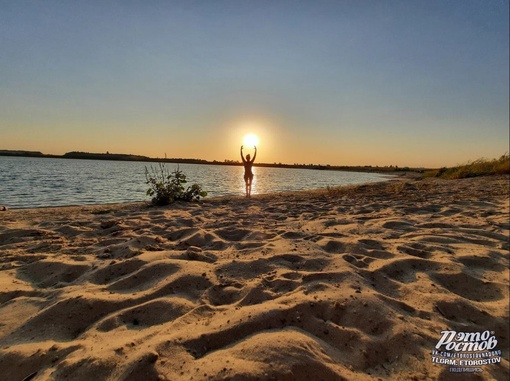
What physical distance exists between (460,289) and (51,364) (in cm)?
309

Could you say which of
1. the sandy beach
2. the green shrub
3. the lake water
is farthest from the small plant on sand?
the green shrub

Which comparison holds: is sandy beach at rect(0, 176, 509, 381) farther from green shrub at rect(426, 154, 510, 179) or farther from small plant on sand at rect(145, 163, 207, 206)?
green shrub at rect(426, 154, 510, 179)

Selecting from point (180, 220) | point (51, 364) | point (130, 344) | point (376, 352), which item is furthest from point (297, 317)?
point (180, 220)

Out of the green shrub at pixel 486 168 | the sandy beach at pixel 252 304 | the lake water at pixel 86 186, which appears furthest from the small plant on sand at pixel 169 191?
the green shrub at pixel 486 168

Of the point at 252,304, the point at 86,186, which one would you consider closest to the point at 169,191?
the point at 252,304

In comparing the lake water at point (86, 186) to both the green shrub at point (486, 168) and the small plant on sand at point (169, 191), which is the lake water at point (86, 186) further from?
the green shrub at point (486, 168)

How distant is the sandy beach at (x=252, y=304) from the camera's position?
1645 mm

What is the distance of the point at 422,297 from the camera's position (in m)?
2.41

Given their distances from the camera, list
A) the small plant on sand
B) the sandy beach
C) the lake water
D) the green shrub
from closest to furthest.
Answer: the sandy beach → the small plant on sand → the lake water → the green shrub

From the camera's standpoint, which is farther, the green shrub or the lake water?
the green shrub

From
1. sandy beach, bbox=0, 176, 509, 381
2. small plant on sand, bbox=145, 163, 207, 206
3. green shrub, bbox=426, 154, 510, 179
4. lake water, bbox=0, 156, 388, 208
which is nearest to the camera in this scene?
sandy beach, bbox=0, 176, 509, 381

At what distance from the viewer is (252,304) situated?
229cm

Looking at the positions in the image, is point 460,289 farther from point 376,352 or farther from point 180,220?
point 180,220

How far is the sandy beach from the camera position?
5.40 ft
